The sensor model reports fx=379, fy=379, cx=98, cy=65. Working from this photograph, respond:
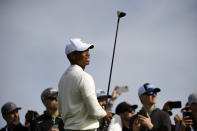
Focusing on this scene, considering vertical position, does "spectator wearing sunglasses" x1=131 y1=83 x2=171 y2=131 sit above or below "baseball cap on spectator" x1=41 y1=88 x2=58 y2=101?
below

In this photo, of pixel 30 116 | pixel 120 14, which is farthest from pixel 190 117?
pixel 30 116

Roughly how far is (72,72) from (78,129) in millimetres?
936

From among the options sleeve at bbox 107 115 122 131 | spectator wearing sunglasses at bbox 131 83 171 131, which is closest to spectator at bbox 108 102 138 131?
spectator wearing sunglasses at bbox 131 83 171 131

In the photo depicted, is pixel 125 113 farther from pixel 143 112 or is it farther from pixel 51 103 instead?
pixel 51 103

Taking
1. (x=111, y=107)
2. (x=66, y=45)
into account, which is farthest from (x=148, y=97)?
(x=66, y=45)

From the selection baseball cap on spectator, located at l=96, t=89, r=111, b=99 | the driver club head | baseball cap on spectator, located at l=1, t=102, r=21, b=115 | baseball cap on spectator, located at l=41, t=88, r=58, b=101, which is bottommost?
baseball cap on spectator, located at l=1, t=102, r=21, b=115

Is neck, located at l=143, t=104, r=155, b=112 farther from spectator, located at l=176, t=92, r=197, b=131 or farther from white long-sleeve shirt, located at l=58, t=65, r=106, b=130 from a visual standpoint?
white long-sleeve shirt, located at l=58, t=65, r=106, b=130

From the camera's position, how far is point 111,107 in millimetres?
7121

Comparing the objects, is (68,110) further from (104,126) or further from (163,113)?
(163,113)

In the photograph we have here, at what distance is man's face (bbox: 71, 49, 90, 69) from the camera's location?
657 cm

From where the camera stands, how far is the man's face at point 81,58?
6.57 metres

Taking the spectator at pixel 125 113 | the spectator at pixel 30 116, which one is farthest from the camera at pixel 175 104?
the spectator at pixel 30 116

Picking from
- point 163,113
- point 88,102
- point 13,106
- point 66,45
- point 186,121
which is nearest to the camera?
point 88,102

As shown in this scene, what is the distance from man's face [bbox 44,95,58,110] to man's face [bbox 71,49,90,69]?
2.99 m
